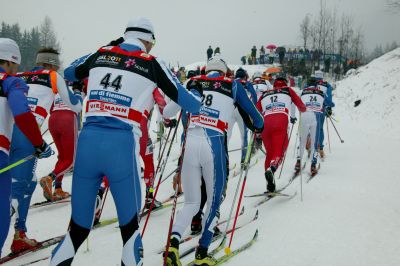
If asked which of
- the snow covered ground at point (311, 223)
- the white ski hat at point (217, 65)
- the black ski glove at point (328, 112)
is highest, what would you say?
the white ski hat at point (217, 65)

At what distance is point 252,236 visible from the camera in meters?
5.03

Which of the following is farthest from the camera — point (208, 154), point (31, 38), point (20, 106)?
point (31, 38)

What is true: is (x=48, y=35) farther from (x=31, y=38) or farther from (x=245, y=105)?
(x=245, y=105)

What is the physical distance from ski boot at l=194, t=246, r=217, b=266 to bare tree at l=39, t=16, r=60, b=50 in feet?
214

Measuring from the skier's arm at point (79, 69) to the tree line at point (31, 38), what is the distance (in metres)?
61.2

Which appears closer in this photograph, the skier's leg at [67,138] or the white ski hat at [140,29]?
the white ski hat at [140,29]

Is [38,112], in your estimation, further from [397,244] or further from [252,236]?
[397,244]

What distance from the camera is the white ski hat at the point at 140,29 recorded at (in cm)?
325

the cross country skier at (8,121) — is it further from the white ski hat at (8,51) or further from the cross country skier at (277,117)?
the cross country skier at (277,117)

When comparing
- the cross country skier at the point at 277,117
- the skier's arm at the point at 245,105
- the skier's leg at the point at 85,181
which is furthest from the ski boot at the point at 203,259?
the cross country skier at the point at 277,117

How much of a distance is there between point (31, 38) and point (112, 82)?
67.3m

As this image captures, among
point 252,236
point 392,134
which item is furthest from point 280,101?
point 392,134

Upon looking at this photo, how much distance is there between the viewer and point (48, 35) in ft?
206

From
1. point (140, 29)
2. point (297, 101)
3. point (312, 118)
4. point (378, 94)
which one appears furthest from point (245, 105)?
point (378, 94)
